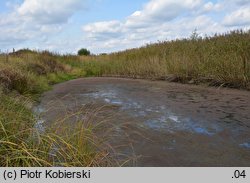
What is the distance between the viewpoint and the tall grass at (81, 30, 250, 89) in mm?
8969

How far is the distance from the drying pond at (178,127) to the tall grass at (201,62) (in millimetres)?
1094

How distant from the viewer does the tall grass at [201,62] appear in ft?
29.4

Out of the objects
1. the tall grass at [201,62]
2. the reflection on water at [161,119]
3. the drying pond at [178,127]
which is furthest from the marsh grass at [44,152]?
the tall grass at [201,62]

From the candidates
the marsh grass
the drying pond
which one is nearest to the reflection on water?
the drying pond

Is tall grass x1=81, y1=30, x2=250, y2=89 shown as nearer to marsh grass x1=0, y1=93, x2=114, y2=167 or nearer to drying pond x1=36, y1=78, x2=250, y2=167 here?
drying pond x1=36, y1=78, x2=250, y2=167

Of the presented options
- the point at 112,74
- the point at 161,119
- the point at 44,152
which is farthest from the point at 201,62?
the point at 44,152

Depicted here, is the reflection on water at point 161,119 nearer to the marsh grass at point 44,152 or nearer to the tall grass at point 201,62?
the marsh grass at point 44,152

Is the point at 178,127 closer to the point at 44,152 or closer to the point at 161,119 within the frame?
the point at 161,119

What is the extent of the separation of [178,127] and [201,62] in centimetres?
606

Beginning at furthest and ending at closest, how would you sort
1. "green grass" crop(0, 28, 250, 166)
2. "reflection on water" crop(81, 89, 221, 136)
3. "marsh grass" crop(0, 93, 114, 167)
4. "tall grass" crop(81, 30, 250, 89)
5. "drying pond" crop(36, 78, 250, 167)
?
"tall grass" crop(81, 30, 250, 89) → "reflection on water" crop(81, 89, 221, 136) → "drying pond" crop(36, 78, 250, 167) → "green grass" crop(0, 28, 250, 166) → "marsh grass" crop(0, 93, 114, 167)

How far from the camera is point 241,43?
31.8ft

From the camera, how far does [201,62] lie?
35.0 ft

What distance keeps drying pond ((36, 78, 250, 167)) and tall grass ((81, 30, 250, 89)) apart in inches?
43.1
